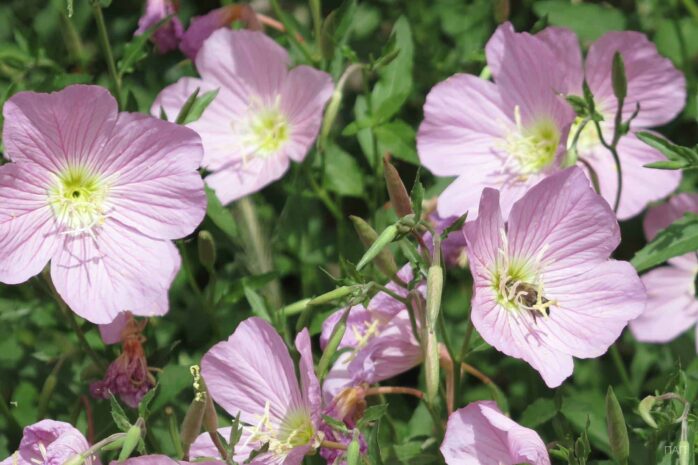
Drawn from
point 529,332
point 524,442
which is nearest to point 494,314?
point 529,332

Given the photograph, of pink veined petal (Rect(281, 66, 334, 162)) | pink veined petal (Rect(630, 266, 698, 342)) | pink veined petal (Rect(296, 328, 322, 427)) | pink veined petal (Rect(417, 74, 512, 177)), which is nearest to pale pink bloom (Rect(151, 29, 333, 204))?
pink veined petal (Rect(281, 66, 334, 162))

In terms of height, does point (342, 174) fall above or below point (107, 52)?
below

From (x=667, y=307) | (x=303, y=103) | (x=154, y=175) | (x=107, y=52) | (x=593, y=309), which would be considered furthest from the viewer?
(x=667, y=307)

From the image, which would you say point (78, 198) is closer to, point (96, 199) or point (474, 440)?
point (96, 199)

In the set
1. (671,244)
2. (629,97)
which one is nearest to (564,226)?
(671,244)

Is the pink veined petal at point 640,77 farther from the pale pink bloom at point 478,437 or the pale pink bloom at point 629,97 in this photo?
the pale pink bloom at point 478,437

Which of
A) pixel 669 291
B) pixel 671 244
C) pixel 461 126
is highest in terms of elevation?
pixel 461 126

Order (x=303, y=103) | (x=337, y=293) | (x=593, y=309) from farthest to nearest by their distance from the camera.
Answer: (x=303, y=103) → (x=593, y=309) → (x=337, y=293)
